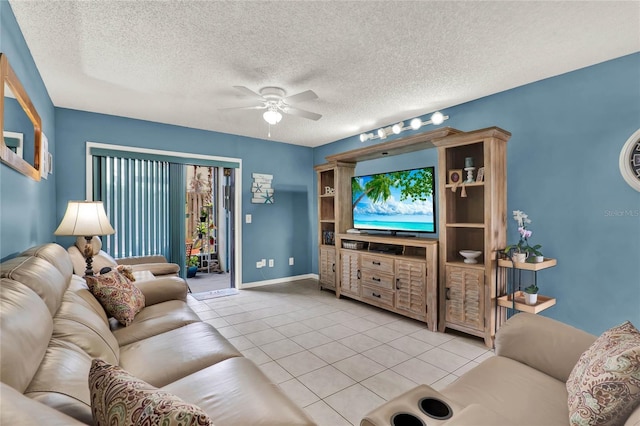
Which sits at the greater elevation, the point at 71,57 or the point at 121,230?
the point at 71,57

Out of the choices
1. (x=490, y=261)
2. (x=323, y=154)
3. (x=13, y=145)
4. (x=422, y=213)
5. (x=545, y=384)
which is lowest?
(x=545, y=384)

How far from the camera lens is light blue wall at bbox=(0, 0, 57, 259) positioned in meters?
1.71

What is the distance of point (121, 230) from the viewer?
470 centimetres

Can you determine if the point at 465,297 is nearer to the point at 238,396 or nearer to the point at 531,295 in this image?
the point at 531,295

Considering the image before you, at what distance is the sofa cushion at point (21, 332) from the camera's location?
788 millimetres

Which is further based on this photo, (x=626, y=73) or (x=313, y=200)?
(x=313, y=200)

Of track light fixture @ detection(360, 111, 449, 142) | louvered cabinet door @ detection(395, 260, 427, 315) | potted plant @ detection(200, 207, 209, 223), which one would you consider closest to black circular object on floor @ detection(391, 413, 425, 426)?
louvered cabinet door @ detection(395, 260, 427, 315)

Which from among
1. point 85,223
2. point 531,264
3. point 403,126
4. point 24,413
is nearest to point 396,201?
point 403,126

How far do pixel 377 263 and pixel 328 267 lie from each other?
3.70ft

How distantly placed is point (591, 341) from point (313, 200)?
4699 mm

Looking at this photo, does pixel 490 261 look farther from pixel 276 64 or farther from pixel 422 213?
pixel 276 64

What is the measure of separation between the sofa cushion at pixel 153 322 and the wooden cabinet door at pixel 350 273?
7.65 feet

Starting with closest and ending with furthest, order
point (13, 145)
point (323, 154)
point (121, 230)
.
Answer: point (13, 145), point (121, 230), point (323, 154)

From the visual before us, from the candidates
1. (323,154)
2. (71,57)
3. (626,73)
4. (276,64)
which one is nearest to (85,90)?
(71,57)
